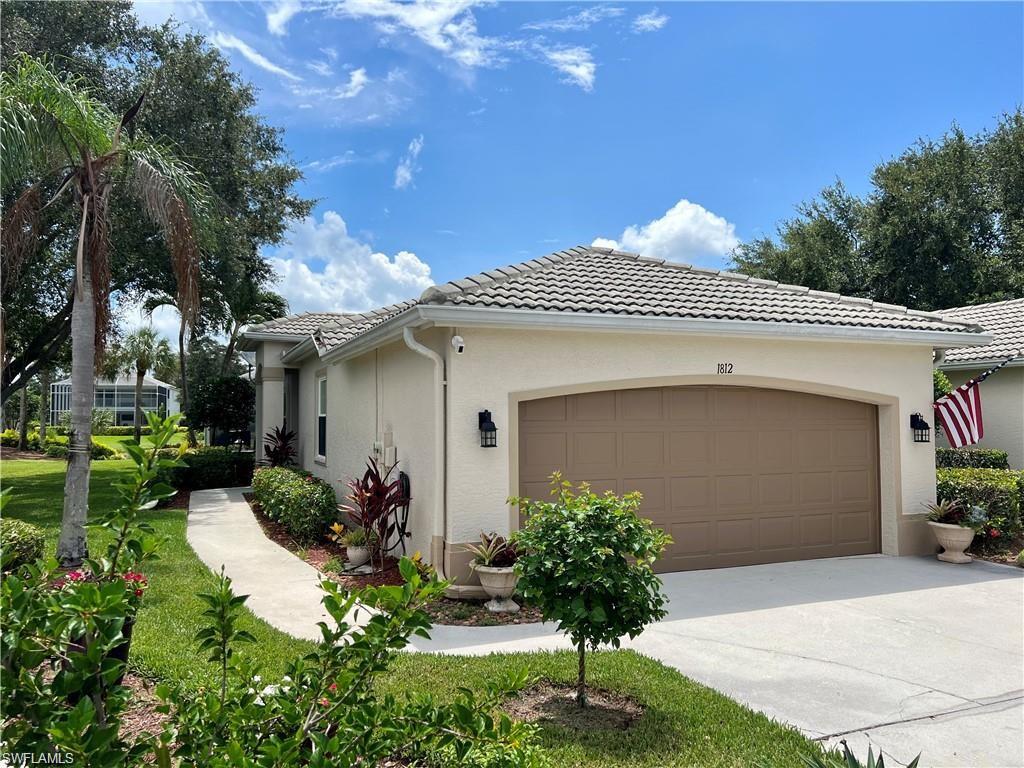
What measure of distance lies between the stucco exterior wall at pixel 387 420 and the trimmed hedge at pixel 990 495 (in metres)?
7.95

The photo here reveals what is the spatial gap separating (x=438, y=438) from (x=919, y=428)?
24.0 feet

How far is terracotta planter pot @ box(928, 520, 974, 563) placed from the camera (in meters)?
9.32

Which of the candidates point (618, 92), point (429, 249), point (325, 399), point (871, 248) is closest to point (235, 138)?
point (429, 249)

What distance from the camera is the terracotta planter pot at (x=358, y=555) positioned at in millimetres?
8855

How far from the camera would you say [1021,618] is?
6969 mm

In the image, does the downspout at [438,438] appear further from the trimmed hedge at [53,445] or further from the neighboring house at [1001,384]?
the trimmed hedge at [53,445]

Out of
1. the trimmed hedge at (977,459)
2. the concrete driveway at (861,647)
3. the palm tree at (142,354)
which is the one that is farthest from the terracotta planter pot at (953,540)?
the palm tree at (142,354)

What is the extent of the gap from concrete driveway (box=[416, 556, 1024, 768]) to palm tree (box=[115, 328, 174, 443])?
33508 millimetres

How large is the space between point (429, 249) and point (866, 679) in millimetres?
16623

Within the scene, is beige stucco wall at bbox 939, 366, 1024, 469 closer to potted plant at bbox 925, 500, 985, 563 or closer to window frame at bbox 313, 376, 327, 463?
potted plant at bbox 925, 500, 985, 563

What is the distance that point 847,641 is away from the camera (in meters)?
6.22

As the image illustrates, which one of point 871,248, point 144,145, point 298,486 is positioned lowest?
point 298,486

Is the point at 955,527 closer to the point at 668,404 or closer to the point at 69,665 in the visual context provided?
the point at 668,404

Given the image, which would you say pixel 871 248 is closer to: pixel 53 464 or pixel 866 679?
pixel 866 679
